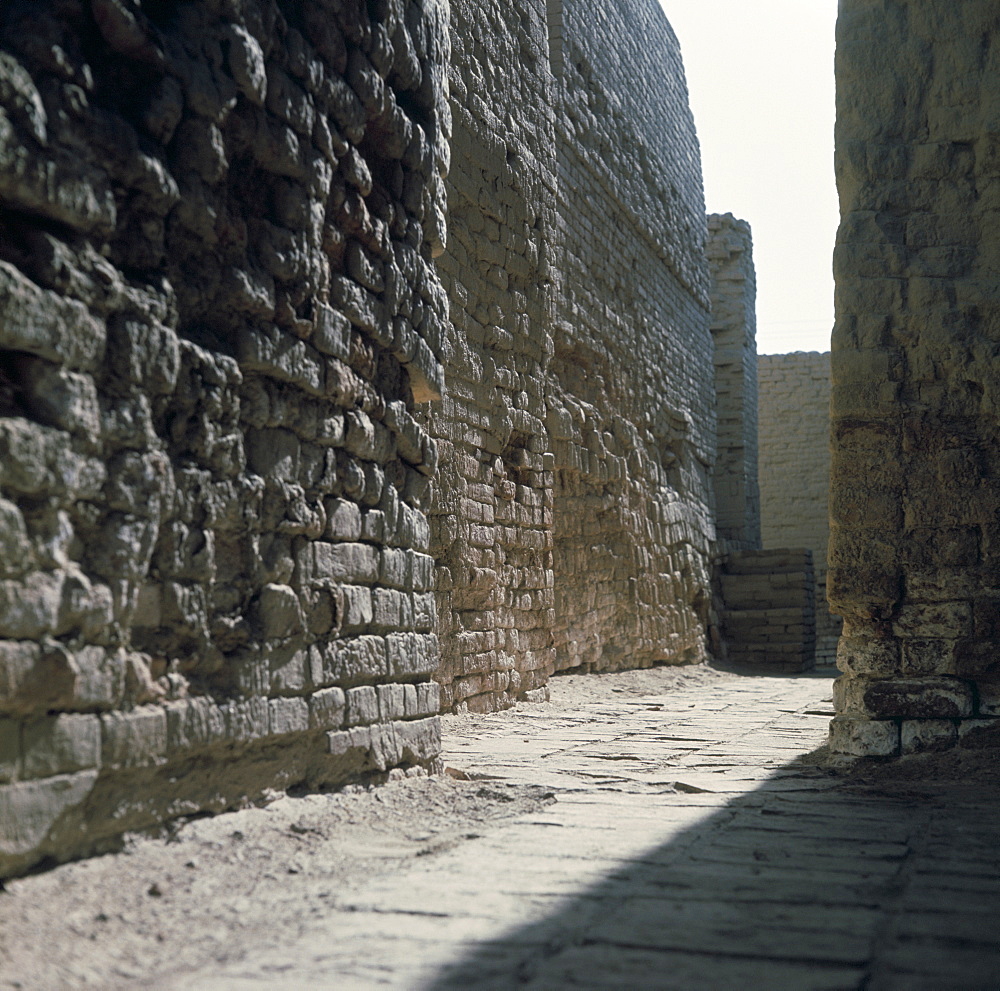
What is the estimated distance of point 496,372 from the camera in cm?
626

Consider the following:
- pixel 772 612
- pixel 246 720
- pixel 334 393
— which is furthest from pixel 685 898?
pixel 772 612

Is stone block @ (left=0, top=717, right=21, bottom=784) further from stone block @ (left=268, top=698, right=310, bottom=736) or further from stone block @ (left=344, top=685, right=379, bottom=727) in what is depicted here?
stone block @ (left=344, top=685, right=379, bottom=727)

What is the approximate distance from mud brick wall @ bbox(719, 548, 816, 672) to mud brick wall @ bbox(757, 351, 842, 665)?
15.7 feet

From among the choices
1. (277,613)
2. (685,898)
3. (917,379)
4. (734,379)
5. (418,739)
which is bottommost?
(685,898)

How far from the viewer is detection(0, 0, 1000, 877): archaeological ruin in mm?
→ 1988

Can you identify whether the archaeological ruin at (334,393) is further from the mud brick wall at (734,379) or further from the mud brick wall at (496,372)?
the mud brick wall at (734,379)

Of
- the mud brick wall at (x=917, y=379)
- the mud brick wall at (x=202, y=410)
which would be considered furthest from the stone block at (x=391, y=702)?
the mud brick wall at (x=917, y=379)

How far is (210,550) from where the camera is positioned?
2436 mm

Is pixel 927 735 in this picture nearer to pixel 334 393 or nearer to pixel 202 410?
pixel 334 393

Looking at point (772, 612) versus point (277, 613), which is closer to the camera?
point (277, 613)

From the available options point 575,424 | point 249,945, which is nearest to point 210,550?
point 249,945

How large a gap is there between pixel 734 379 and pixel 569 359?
22.9 feet

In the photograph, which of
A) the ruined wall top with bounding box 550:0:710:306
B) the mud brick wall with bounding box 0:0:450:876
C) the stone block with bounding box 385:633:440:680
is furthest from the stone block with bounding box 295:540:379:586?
the ruined wall top with bounding box 550:0:710:306

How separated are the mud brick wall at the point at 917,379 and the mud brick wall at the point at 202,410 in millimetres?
1869
